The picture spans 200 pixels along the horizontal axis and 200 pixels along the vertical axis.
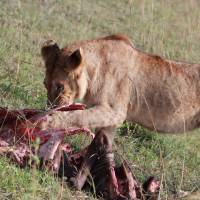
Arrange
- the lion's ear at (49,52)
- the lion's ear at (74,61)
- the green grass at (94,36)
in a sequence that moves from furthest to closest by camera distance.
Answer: the lion's ear at (49,52), the lion's ear at (74,61), the green grass at (94,36)

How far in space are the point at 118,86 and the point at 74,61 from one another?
1.49 ft

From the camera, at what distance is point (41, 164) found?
472 cm

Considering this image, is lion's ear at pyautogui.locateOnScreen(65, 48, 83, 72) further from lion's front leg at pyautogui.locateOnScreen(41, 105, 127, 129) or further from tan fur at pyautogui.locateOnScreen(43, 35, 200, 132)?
lion's front leg at pyautogui.locateOnScreen(41, 105, 127, 129)

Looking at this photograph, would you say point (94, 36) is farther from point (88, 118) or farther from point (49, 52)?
point (88, 118)

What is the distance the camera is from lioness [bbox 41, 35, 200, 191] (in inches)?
201

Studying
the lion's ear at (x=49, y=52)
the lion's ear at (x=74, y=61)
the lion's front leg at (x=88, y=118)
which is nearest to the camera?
the lion's front leg at (x=88, y=118)

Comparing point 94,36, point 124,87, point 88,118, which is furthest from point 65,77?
point 94,36

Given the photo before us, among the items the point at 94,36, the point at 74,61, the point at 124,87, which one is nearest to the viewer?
the point at 74,61

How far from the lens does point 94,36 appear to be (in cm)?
1032

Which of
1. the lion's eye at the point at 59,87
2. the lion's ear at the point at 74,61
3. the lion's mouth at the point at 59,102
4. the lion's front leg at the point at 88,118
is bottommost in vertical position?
the lion's front leg at the point at 88,118

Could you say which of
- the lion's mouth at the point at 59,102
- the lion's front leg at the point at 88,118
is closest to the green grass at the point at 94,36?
the lion's front leg at the point at 88,118

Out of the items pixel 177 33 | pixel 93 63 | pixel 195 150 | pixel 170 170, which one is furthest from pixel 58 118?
pixel 177 33

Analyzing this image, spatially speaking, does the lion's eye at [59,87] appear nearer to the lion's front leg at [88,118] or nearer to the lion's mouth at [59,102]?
the lion's mouth at [59,102]

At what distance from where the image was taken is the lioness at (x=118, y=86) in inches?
201
